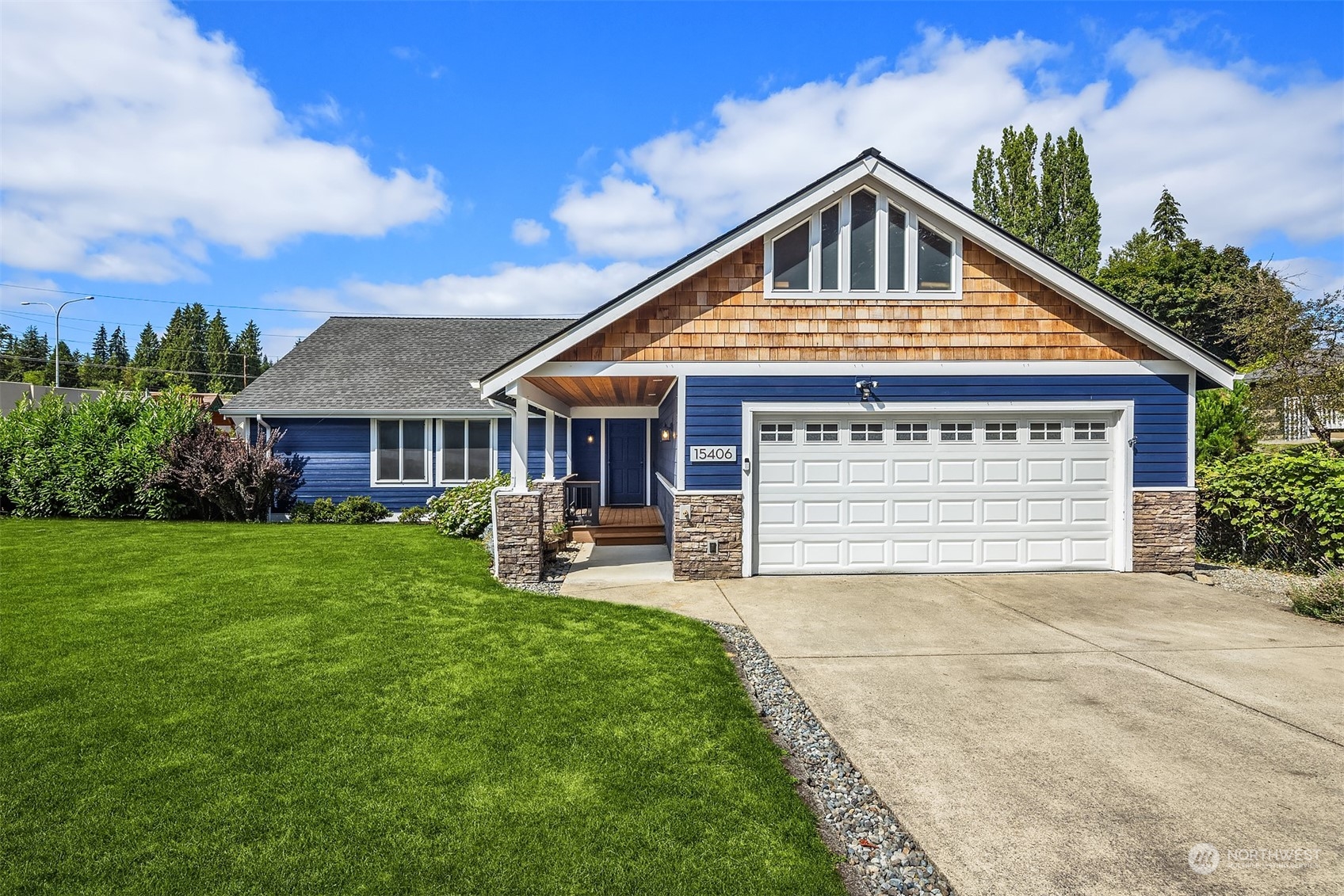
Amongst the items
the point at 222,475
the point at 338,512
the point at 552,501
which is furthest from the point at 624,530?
the point at 222,475

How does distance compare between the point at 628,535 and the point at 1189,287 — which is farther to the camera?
Result: the point at 1189,287

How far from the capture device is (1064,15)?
1026cm

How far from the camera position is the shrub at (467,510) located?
1300cm

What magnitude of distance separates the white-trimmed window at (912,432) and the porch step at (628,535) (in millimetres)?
5025

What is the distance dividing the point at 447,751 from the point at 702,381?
20.3ft

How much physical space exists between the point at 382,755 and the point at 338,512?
12560mm

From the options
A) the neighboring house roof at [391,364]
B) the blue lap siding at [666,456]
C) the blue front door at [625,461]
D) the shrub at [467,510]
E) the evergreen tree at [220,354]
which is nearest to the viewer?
the blue lap siding at [666,456]

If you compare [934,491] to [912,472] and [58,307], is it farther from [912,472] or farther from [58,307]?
[58,307]

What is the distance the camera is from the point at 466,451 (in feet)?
52.6

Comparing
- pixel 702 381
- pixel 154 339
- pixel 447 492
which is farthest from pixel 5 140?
pixel 154 339

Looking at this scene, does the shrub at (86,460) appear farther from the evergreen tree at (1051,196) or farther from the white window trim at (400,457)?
the evergreen tree at (1051,196)

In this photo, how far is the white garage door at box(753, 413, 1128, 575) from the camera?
9.30 meters

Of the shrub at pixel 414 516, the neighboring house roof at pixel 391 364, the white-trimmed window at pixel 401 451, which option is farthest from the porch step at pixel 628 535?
the white-trimmed window at pixel 401 451

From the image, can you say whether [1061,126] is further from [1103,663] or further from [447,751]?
[447,751]
